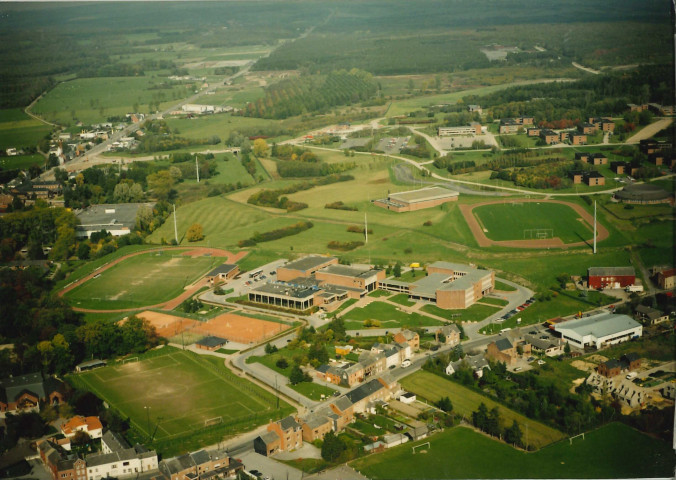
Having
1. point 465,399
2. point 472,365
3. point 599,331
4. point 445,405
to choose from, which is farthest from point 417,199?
point 445,405

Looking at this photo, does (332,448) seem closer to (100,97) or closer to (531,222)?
(531,222)

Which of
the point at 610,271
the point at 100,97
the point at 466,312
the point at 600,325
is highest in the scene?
the point at 100,97

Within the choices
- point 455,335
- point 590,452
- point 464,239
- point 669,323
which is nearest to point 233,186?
point 464,239

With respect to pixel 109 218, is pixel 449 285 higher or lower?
lower

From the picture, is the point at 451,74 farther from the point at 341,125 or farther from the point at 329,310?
the point at 329,310


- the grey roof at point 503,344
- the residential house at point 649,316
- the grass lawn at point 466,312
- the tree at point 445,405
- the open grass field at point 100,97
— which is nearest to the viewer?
the tree at point 445,405

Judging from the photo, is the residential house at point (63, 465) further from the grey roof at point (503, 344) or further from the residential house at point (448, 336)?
the grey roof at point (503, 344)

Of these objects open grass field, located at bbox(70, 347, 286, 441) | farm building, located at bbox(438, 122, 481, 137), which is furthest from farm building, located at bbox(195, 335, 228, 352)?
farm building, located at bbox(438, 122, 481, 137)

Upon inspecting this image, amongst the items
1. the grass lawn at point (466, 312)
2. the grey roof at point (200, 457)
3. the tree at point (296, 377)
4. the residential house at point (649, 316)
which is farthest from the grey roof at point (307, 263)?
the grey roof at point (200, 457)
